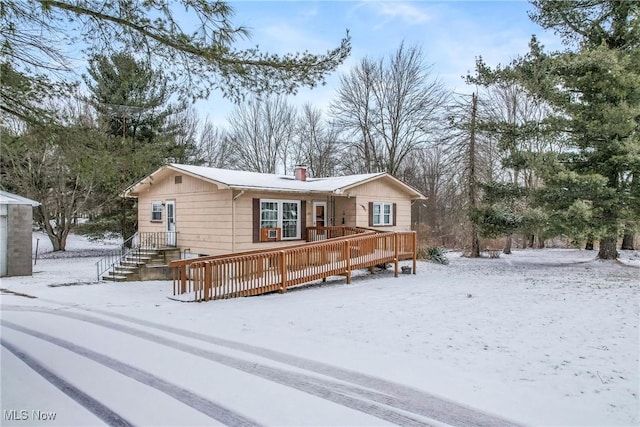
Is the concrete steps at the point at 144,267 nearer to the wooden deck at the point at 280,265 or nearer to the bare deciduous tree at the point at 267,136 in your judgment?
the wooden deck at the point at 280,265

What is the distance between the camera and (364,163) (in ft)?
90.1

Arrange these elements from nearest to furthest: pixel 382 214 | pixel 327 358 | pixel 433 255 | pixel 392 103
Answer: pixel 327 358 → pixel 382 214 → pixel 433 255 → pixel 392 103

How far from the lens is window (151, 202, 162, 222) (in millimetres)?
15195

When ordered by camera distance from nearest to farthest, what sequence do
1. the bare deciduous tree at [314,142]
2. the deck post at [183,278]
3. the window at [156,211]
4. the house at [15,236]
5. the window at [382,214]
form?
the deck post at [183,278] < the house at [15,236] < the window at [156,211] < the window at [382,214] < the bare deciduous tree at [314,142]

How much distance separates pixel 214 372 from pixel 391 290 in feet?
21.1

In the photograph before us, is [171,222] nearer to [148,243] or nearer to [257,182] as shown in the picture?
[148,243]

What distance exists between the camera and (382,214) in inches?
661

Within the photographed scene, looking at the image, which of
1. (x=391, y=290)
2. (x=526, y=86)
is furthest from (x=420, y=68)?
(x=391, y=290)

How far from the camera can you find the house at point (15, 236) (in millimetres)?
12844

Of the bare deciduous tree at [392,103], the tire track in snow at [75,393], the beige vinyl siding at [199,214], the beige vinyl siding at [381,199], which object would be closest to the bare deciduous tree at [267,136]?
the bare deciduous tree at [392,103]

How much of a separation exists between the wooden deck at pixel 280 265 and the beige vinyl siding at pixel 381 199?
2.13 metres

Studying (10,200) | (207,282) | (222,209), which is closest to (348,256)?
(222,209)

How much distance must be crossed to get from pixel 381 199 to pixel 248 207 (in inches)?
246

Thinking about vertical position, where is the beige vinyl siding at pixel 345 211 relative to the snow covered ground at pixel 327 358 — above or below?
above
